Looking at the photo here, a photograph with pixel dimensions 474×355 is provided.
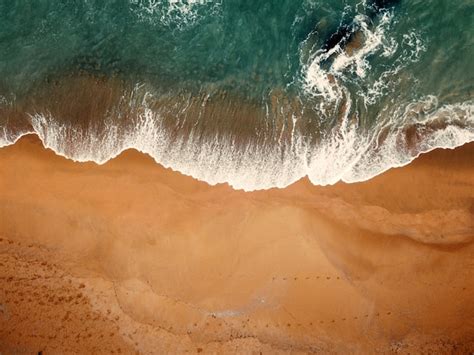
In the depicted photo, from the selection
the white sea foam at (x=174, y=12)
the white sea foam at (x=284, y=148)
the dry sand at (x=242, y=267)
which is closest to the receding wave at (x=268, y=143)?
the white sea foam at (x=284, y=148)

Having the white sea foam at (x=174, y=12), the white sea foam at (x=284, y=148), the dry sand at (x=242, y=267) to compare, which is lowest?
the dry sand at (x=242, y=267)

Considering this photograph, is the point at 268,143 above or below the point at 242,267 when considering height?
above

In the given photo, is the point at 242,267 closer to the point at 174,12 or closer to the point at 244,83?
the point at 244,83

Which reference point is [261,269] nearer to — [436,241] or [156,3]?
[436,241]

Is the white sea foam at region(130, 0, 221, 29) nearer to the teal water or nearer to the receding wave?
the teal water

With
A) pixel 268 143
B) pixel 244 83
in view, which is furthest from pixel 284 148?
pixel 244 83

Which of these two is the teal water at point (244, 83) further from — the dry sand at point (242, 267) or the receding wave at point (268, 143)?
the dry sand at point (242, 267)
